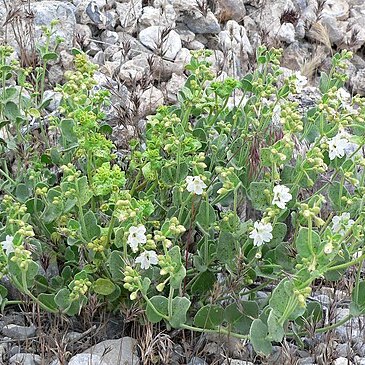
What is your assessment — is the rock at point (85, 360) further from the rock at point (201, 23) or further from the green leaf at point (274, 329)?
the rock at point (201, 23)

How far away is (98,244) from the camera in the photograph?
252cm

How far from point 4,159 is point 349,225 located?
1.58m

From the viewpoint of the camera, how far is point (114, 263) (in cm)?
248

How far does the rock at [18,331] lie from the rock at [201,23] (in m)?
2.84

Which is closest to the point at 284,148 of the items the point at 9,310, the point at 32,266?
the point at 32,266

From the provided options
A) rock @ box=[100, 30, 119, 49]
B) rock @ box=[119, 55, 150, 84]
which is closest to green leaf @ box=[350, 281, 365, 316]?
Result: rock @ box=[119, 55, 150, 84]

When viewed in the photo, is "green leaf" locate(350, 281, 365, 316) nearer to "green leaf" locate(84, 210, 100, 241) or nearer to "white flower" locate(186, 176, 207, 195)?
"white flower" locate(186, 176, 207, 195)

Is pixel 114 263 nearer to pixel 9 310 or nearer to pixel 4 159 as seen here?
pixel 9 310

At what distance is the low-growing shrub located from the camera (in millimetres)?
2301

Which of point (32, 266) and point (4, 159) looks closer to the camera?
point (32, 266)

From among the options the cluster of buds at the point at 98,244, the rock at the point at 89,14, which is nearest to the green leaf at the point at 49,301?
the cluster of buds at the point at 98,244

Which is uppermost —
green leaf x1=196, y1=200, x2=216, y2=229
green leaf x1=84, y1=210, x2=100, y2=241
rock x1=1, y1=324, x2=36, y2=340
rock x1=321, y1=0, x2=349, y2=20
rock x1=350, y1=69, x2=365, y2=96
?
green leaf x1=84, y1=210, x2=100, y2=241

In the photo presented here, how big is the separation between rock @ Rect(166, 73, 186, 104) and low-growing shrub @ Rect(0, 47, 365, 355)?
1057mm

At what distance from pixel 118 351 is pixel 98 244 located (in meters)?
0.40
